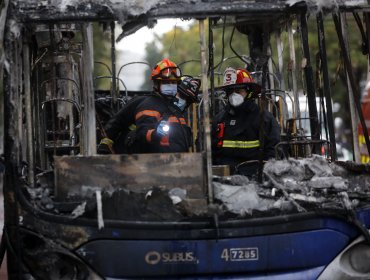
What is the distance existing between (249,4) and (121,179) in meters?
1.55

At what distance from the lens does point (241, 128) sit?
659 cm

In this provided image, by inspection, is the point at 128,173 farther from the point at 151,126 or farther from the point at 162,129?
the point at 151,126

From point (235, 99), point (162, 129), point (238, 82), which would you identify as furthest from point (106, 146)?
point (238, 82)

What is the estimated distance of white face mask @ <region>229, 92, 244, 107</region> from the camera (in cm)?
642

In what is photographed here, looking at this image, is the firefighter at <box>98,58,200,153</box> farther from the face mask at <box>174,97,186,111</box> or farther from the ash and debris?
the ash and debris

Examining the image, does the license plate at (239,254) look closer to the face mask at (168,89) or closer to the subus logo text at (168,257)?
the subus logo text at (168,257)

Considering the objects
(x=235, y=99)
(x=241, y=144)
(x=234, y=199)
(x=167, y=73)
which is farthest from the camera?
(x=241, y=144)

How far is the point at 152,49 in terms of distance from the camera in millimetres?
63875

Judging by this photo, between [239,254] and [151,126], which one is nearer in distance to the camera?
[239,254]

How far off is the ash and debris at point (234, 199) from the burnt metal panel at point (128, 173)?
0.21 ft

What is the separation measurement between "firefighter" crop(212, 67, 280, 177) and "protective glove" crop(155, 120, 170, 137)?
1075 millimetres

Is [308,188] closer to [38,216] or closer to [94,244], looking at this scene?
[94,244]

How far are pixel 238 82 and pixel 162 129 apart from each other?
1.38 metres

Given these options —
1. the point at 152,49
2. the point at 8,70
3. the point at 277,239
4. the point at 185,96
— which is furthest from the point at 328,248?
the point at 152,49
